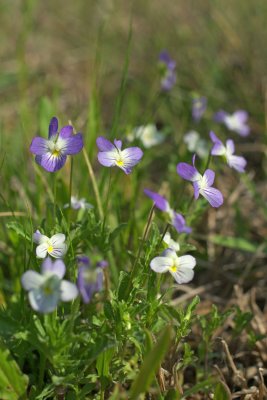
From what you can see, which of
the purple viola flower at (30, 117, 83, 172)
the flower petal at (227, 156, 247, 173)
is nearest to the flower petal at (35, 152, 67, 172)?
the purple viola flower at (30, 117, 83, 172)

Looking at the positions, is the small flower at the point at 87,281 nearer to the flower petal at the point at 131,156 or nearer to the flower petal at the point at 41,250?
the flower petal at the point at 41,250

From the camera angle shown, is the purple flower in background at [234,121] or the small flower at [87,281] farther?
the purple flower in background at [234,121]

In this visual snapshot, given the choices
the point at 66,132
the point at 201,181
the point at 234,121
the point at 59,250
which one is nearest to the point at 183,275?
the point at 201,181

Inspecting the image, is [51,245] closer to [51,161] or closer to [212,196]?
[51,161]

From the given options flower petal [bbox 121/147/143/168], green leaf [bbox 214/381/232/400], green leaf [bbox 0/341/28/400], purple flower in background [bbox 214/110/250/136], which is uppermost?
flower petal [bbox 121/147/143/168]

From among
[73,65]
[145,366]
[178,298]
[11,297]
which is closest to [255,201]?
[178,298]

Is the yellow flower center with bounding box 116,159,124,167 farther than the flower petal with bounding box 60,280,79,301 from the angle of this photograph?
Yes

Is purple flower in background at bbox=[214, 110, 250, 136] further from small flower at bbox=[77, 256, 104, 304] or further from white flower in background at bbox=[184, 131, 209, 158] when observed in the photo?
small flower at bbox=[77, 256, 104, 304]

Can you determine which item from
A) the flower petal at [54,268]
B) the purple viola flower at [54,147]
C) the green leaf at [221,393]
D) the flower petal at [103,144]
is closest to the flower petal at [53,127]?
the purple viola flower at [54,147]
